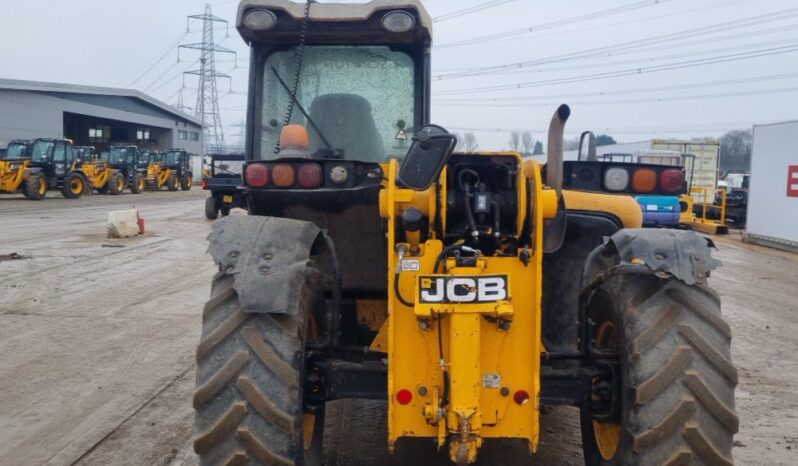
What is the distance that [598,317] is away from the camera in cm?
378

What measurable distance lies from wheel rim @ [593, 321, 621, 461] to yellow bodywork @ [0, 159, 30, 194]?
105ft

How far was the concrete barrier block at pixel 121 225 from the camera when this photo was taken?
17766 millimetres

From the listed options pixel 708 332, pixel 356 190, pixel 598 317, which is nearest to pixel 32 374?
pixel 356 190

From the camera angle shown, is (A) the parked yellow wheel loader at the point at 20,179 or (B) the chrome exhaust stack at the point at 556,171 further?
(A) the parked yellow wheel loader at the point at 20,179

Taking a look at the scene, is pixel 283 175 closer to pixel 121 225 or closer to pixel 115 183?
pixel 121 225

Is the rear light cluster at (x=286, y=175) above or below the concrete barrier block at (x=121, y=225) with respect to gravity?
above

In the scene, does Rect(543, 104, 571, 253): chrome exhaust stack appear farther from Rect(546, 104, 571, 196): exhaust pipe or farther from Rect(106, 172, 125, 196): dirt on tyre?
Rect(106, 172, 125, 196): dirt on tyre

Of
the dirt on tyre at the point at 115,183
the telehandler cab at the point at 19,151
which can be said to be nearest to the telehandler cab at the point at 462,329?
the telehandler cab at the point at 19,151

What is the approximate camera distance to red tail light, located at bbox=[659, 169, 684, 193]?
4.00m

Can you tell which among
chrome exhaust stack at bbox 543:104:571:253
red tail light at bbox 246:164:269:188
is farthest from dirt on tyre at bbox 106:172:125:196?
chrome exhaust stack at bbox 543:104:571:253

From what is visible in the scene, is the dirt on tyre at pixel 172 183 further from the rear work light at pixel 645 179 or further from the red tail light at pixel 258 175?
the rear work light at pixel 645 179

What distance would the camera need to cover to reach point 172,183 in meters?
46.8

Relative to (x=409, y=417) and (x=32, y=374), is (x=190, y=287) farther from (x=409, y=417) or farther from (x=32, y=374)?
(x=409, y=417)

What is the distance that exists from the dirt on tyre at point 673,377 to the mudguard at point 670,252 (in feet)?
Result: 0.48
